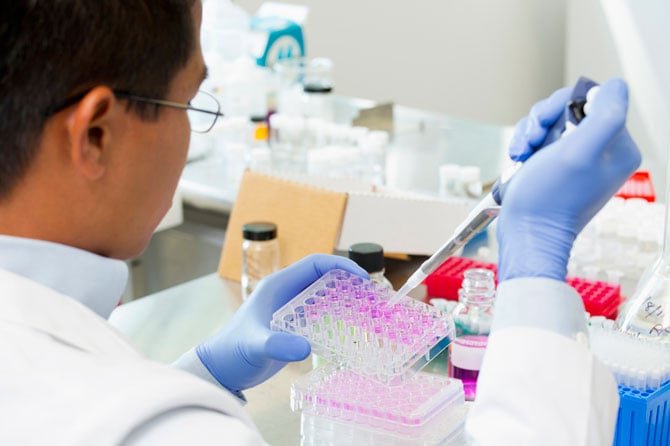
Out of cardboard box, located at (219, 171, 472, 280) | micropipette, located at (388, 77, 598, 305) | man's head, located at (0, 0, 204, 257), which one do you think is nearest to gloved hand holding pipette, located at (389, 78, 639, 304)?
micropipette, located at (388, 77, 598, 305)

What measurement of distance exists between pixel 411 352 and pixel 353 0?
11.8ft

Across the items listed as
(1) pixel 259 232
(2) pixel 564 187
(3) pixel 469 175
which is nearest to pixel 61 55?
(2) pixel 564 187

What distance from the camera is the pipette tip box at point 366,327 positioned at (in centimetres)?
124

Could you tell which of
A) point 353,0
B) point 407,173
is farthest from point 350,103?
point 353,0

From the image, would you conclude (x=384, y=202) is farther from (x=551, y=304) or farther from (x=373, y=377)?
(x=551, y=304)

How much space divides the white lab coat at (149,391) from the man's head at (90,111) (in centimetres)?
10

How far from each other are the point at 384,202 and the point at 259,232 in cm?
27

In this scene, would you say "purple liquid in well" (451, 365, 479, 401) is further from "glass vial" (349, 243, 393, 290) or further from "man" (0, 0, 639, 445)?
"man" (0, 0, 639, 445)

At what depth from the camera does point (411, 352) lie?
1.24m

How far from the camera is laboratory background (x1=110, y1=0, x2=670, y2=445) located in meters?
1.28

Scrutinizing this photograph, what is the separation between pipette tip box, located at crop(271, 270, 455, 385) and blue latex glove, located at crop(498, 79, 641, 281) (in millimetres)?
281

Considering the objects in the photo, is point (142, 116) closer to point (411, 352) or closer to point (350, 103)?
point (411, 352)


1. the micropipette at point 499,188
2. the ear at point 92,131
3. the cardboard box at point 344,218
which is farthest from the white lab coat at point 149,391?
the cardboard box at point 344,218

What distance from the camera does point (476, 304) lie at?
153cm
